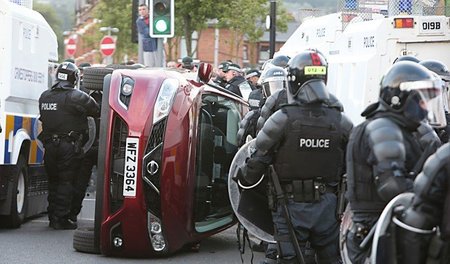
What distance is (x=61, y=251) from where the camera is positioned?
1234cm

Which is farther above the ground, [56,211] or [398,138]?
[398,138]

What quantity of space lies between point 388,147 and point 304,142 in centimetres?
186

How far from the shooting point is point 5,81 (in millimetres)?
13656

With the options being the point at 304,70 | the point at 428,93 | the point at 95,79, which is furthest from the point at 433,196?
the point at 95,79

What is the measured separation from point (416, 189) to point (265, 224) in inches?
144

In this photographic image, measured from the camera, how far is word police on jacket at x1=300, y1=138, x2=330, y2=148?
27.7 feet

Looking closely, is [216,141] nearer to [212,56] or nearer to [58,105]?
[58,105]

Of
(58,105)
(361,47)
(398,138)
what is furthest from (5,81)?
(398,138)

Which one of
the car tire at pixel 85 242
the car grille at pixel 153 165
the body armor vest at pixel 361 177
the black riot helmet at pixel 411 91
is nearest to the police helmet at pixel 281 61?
the car grille at pixel 153 165

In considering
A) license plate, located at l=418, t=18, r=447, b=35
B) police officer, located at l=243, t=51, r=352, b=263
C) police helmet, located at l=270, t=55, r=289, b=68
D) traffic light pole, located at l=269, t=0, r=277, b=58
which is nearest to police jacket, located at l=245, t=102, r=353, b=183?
police officer, located at l=243, t=51, r=352, b=263

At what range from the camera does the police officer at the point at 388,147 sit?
6.62 metres

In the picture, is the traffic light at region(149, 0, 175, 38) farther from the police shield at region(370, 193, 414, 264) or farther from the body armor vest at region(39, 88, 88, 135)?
the police shield at region(370, 193, 414, 264)

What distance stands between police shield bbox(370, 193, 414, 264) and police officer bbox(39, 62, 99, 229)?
795 cm

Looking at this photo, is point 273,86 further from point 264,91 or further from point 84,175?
point 84,175
